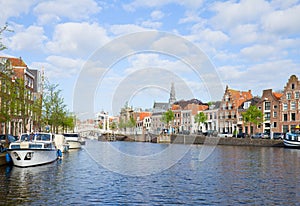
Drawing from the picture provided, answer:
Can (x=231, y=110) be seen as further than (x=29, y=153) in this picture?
Yes

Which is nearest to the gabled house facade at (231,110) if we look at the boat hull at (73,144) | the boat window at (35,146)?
the boat hull at (73,144)

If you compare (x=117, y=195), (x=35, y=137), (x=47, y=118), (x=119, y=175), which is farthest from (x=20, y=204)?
(x=47, y=118)

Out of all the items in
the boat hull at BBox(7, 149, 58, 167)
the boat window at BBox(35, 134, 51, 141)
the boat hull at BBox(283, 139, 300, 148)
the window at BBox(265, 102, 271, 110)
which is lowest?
the boat hull at BBox(283, 139, 300, 148)

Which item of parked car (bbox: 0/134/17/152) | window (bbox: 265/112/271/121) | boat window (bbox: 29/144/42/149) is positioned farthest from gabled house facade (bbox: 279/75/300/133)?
boat window (bbox: 29/144/42/149)

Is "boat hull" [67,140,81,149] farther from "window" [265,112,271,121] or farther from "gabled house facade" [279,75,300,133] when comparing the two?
"window" [265,112,271,121]

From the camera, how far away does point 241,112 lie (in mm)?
110000

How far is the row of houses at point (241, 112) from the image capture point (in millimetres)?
92875

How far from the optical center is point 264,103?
101625 mm

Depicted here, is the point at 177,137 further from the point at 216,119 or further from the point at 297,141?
the point at 297,141

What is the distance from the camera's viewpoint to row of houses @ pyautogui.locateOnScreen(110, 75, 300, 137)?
305ft

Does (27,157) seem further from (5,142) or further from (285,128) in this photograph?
(285,128)

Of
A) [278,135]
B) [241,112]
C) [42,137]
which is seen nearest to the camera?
[42,137]

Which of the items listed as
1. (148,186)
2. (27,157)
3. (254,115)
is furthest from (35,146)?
(254,115)

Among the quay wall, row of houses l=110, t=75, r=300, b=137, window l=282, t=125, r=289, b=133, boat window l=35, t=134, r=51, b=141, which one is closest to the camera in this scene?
boat window l=35, t=134, r=51, b=141
